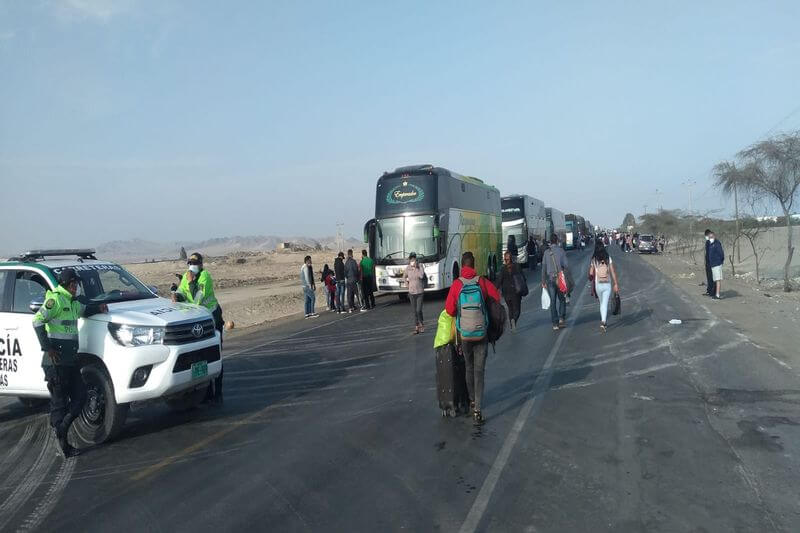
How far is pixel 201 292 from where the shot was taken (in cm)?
954

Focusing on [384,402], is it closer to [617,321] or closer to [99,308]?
[99,308]

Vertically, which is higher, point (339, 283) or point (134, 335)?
point (134, 335)

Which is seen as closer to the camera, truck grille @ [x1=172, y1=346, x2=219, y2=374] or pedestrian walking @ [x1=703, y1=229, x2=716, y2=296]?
truck grille @ [x1=172, y1=346, x2=219, y2=374]

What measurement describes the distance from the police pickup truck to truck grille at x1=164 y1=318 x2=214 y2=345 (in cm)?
1

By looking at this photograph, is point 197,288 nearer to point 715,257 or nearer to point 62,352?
point 62,352

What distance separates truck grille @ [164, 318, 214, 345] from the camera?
7555 millimetres

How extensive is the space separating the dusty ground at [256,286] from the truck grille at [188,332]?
1398 centimetres

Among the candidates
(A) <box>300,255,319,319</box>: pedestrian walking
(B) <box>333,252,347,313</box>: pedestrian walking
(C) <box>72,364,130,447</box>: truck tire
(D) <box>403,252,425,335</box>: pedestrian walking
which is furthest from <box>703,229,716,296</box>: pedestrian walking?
(C) <box>72,364,130,447</box>: truck tire

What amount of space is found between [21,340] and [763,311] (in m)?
16.5

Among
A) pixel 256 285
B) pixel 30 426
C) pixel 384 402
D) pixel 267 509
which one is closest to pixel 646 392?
pixel 384 402

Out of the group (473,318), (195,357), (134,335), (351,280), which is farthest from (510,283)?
(351,280)

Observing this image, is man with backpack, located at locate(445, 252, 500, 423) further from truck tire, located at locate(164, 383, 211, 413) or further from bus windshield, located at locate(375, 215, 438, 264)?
bus windshield, located at locate(375, 215, 438, 264)

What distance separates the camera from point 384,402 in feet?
28.6

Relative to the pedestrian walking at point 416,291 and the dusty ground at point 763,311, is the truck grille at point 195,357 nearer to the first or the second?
the pedestrian walking at point 416,291
